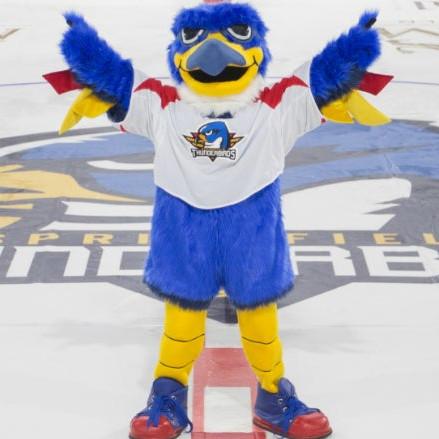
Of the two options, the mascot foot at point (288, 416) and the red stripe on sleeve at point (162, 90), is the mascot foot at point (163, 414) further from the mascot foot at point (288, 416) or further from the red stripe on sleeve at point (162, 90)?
the red stripe on sleeve at point (162, 90)

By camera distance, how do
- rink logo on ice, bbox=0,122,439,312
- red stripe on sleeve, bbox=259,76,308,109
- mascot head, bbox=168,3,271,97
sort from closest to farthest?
mascot head, bbox=168,3,271,97 < red stripe on sleeve, bbox=259,76,308,109 < rink logo on ice, bbox=0,122,439,312

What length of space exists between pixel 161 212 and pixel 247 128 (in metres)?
0.33

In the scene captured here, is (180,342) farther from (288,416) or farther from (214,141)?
(214,141)

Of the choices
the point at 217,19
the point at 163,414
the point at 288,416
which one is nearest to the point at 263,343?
the point at 288,416

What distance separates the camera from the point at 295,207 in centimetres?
457

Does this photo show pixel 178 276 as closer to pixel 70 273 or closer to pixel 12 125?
pixel 70 273

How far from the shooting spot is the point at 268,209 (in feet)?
9.45

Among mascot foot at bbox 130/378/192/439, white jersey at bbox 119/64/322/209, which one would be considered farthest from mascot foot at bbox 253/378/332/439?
white jersey at bbox 119/64/322/209

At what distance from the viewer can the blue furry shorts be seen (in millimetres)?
2861

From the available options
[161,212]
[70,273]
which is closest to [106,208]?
[70,273]

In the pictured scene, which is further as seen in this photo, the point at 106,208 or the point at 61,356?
the point at 106,208

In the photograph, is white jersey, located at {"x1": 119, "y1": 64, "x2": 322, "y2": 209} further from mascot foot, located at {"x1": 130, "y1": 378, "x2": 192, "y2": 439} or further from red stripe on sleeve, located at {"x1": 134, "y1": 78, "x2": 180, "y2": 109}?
mascot foot, located at {"x1": 130, "y1": 378, "x2": 192, "y2": 439}

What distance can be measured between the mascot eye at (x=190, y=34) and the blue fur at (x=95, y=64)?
21cm

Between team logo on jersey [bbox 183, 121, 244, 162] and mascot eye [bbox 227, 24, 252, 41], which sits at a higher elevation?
mascot eye [bbox 227, 24, 252, 41]
